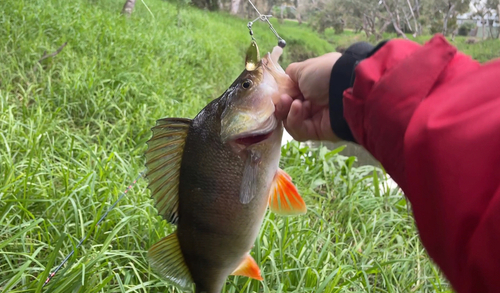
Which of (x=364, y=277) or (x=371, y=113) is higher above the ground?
(x=371, y=113)

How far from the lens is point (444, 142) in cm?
67

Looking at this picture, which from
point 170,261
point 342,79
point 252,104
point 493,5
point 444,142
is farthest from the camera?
point 493,5

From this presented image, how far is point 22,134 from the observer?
279cm

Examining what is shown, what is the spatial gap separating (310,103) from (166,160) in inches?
20.5

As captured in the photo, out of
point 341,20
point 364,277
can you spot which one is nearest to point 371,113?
point 364,277

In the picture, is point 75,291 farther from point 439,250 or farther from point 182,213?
point 439,250

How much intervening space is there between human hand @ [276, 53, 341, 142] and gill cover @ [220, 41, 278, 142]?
2.4 inches

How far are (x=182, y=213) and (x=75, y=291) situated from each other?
0.78 m

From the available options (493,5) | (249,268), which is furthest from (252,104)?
(493,5)

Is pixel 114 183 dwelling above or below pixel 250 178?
below

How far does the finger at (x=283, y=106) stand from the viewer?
130 centimetres

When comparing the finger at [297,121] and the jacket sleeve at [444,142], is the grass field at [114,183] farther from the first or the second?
the jacket sleeve at [444,142]

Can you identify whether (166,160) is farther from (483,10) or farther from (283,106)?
(483,10)

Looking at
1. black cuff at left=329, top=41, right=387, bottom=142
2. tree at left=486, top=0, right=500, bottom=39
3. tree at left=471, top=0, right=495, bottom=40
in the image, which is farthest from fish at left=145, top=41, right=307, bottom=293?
tree at left=471, top=0, right=495, bottom=40
